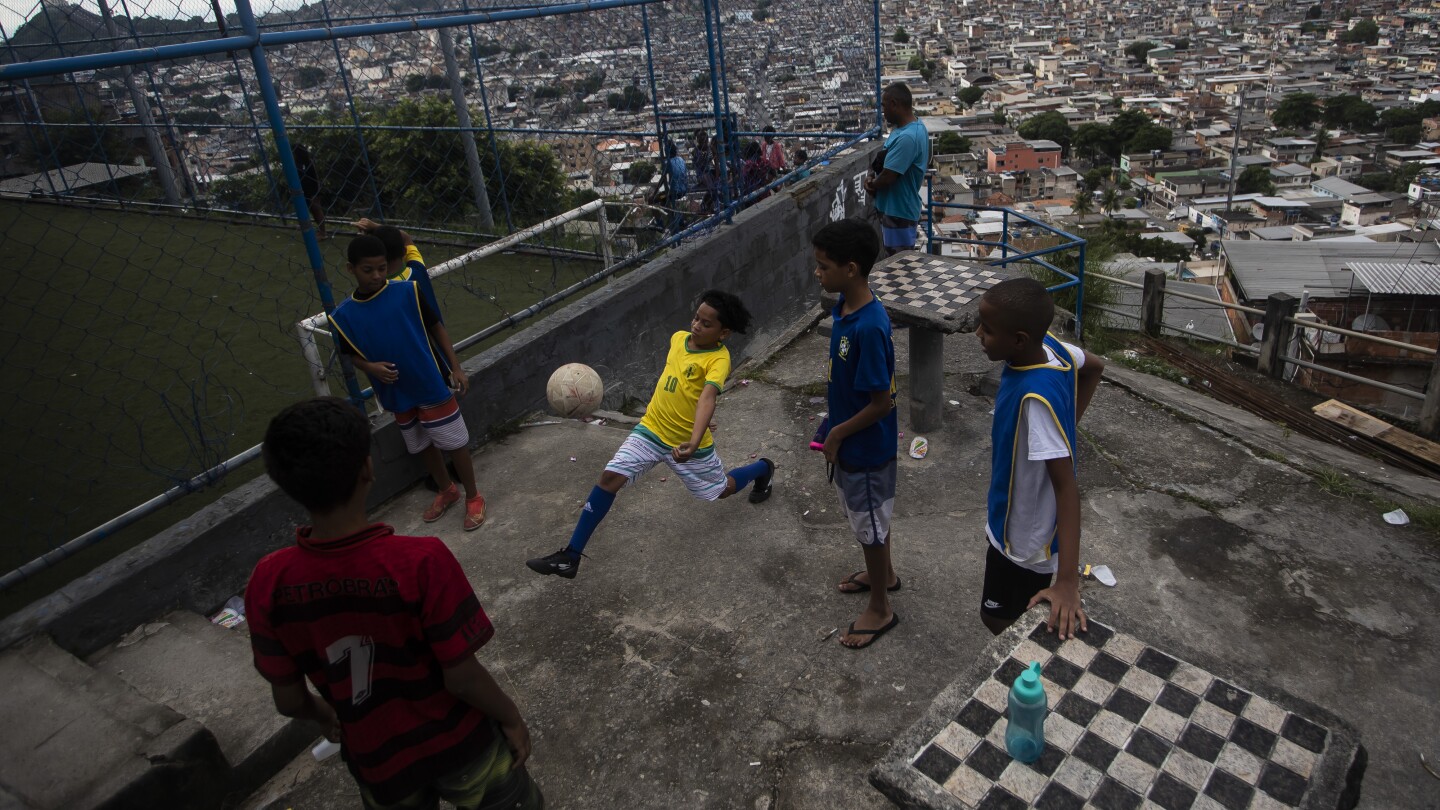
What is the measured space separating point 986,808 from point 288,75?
7.02m

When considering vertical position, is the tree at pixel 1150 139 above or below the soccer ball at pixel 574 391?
below

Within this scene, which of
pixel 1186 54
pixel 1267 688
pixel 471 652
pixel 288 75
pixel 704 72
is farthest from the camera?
pixel 1186 54

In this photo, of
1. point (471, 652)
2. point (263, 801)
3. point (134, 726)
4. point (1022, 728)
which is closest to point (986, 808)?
point (1022, 728)

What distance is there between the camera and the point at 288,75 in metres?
6.43

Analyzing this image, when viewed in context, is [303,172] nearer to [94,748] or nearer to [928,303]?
[928,303]

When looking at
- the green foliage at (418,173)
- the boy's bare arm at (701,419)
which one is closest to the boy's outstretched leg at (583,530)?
the boy's bare arm at (701,419)

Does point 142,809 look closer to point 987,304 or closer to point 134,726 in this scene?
point 134,726

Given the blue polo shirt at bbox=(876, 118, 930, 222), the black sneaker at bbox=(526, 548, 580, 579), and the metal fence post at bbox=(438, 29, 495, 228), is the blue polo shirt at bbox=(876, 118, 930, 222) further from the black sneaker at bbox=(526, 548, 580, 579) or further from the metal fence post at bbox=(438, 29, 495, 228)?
the black sneaker at bbox=(526, 548, 580, 579)

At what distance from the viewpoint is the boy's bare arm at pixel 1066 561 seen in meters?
2.16

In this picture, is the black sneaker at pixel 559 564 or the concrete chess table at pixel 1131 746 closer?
the concrete chess table at pixel 1131 746

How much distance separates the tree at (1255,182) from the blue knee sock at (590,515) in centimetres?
5379

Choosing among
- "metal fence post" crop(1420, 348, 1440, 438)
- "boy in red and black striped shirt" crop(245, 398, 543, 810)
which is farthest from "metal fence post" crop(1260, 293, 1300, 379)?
"boy in red and black striped shirt" crop(245, 398, 543, 810)

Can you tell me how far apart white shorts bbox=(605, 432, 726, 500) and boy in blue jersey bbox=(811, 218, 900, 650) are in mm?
682

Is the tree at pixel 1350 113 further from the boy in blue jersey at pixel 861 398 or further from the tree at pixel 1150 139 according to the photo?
the boy in blue jersey at pixel 861 398
